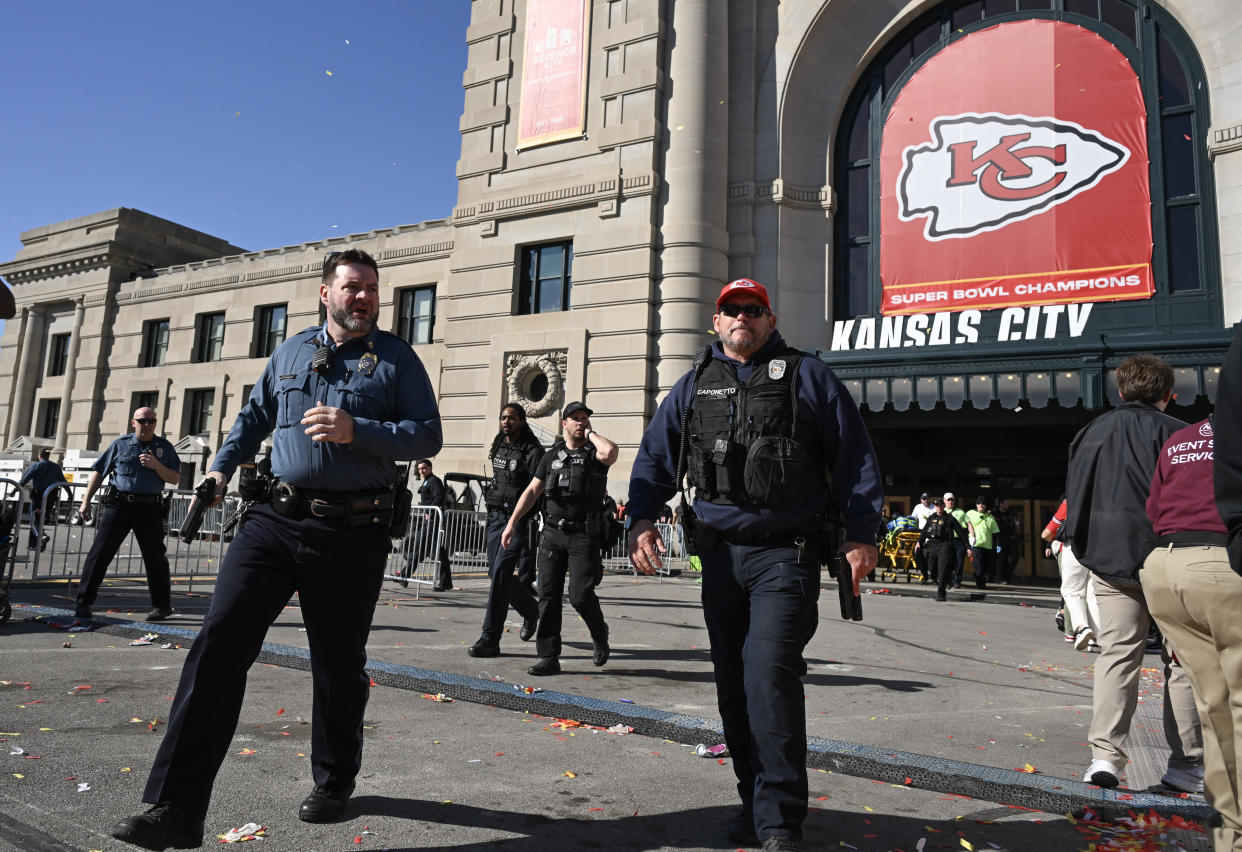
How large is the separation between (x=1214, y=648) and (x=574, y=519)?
4416 millimetres

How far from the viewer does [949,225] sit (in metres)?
20.9

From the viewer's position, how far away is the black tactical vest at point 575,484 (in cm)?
664

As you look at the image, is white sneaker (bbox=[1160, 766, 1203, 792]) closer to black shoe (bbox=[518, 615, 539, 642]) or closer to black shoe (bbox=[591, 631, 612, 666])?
black shoe (bbox=[591, 631, 612, 666])

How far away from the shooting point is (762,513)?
11.0ft

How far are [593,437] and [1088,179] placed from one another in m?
17.6

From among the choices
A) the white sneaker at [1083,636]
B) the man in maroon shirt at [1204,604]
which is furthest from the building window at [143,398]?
the man in maroon shirt at [1204,604]

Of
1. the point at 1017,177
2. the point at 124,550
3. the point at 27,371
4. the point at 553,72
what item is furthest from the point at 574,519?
the point at 27,371

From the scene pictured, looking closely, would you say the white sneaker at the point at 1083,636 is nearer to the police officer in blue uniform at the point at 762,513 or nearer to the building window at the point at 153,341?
the police officer in blue uniform at the point at 762,513

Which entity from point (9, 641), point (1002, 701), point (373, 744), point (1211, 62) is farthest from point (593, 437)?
point (1211, 62)

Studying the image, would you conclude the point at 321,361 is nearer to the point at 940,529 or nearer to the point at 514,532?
the point at 514,532

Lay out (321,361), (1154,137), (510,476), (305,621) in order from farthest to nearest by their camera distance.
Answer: (1154,137)
(510,476)
(321,361)
(305,621)

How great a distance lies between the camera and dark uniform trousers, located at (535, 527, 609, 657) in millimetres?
6398

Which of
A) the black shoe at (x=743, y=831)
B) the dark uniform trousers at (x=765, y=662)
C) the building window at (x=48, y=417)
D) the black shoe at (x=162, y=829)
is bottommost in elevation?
the black shoe at (x=743, y=831)

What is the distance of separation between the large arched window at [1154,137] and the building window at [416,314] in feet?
44.0
